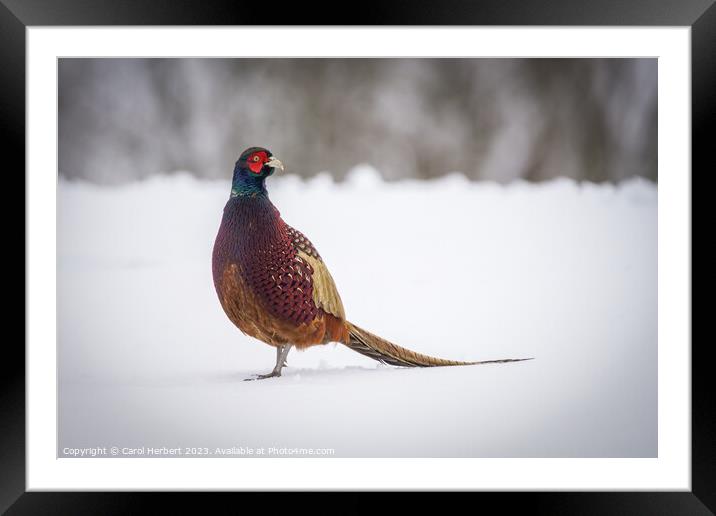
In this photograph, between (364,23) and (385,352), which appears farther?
(385,352)

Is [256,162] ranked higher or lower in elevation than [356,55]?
lower

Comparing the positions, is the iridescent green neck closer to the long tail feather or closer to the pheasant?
the pheasant

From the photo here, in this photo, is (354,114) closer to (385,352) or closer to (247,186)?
(247,186)

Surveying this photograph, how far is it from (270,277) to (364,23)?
0.97 metres

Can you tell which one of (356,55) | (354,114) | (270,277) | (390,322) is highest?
(356,55)

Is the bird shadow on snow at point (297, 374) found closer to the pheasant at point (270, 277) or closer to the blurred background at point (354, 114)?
the pheasant at point (270, 277)

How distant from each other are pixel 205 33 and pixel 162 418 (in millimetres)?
1507

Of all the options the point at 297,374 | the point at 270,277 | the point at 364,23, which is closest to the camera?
the point at 364,23

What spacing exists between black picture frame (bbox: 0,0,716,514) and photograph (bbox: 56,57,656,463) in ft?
0.59

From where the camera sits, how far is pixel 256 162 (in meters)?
2.36

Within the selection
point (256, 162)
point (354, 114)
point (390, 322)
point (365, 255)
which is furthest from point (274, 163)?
point (390, 322)

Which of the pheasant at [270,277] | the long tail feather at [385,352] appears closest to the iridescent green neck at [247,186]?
the pheasant at [270,277]

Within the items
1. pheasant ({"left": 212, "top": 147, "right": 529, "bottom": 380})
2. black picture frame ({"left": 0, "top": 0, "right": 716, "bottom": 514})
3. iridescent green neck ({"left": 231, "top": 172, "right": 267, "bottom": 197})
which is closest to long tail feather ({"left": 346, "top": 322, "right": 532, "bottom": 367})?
pheasant ({"left": 212, "top": 147, "right": 529, "bottom": 380})

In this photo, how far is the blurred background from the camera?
2.42 m
